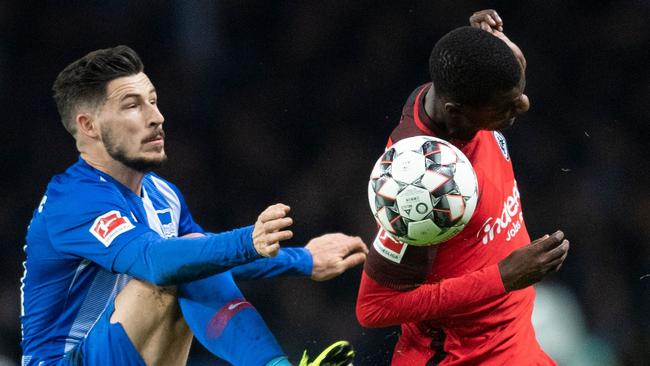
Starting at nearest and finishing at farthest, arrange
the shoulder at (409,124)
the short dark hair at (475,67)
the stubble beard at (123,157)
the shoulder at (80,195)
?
1. the short dark hair at (475,67)
2. the shoulder at (409,124)
3. the shoulder at (80,195)
4. the stubble beard at (123,157)

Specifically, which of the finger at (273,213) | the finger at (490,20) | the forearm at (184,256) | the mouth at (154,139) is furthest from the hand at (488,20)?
the mouth at (154,139)

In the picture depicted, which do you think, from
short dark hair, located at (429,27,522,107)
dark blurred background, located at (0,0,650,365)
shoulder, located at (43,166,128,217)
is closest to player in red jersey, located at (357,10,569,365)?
short dark hair, located at (429,27,522,107)

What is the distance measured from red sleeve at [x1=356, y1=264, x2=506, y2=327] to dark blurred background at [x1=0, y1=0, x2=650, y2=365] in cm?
201

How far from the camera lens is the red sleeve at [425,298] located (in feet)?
10.5

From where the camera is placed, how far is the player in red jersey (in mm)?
3035

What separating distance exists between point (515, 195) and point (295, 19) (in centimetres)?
241

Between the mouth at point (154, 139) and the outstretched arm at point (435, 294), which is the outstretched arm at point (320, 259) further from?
the mouth at point (154, 139)

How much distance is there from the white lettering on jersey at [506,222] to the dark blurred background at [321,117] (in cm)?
181

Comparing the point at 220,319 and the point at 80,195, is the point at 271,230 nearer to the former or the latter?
the point at 220,319

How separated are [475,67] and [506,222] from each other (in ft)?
2.19

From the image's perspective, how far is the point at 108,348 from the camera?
144 inches

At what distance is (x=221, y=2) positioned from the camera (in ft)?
18.2

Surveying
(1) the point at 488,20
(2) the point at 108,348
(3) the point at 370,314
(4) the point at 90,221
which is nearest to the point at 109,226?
(4) the point at 90,221

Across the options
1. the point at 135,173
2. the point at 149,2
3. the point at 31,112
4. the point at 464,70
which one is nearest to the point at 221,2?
the point at 149,2
